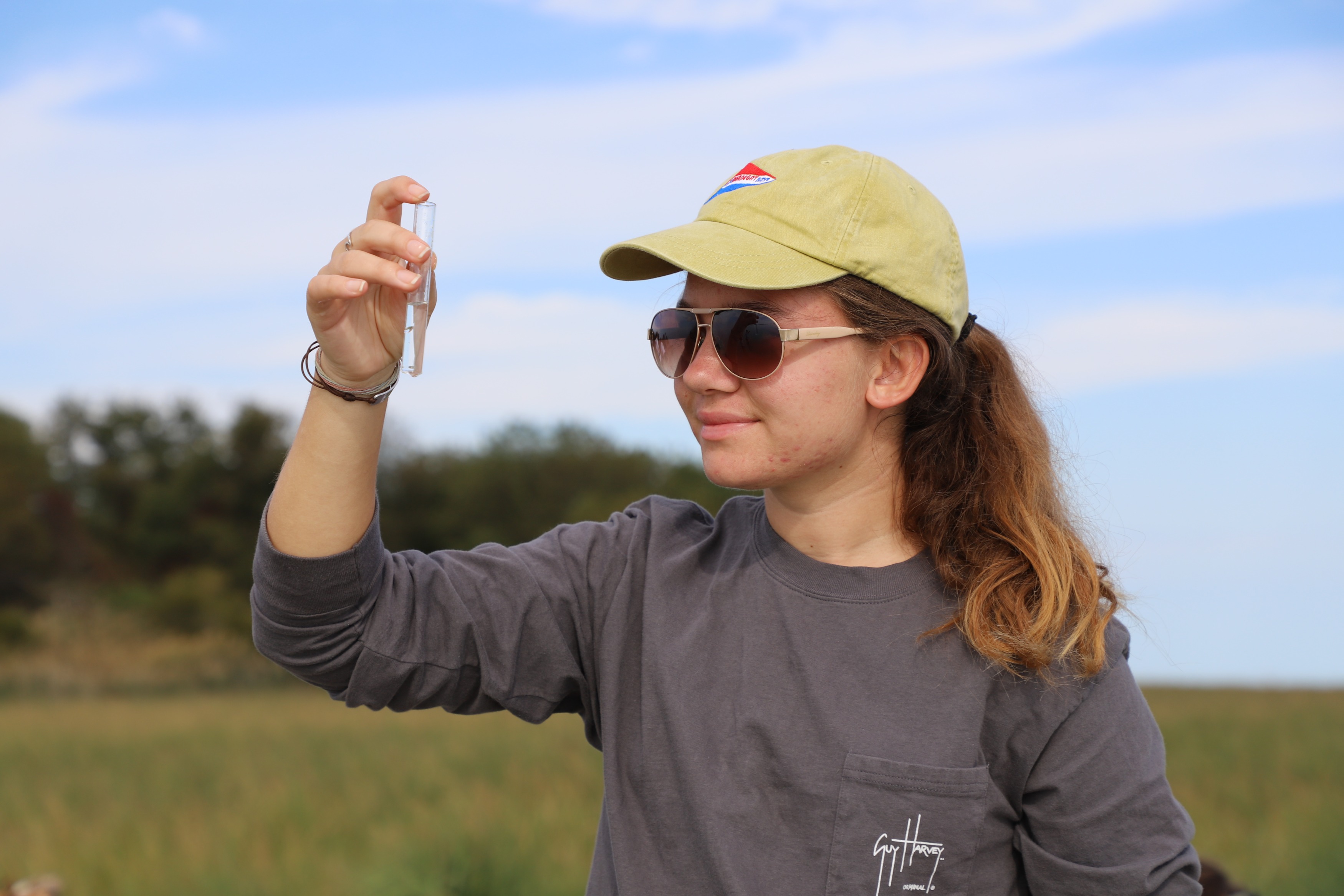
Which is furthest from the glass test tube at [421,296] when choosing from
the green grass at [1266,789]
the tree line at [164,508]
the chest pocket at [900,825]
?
the tree line at [164,508]

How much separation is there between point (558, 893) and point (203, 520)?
114 ft

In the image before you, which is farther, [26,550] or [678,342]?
[26,550]

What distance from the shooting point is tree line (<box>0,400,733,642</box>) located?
33781 mm

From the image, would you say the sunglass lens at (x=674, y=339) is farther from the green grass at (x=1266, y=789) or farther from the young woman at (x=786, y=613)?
the green grass at (x=1266, y=789)

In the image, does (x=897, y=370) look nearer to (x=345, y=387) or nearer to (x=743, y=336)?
(x=743, y=336)

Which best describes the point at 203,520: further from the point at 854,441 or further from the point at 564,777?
the point at 854,441

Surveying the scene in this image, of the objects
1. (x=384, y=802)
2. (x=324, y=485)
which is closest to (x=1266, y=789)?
(x=384, y=802)

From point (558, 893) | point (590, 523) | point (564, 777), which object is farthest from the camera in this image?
point (564, 777)

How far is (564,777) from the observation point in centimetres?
905

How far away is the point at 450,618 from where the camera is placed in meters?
1.99

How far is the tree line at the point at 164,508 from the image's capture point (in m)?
33.8

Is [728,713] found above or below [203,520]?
above

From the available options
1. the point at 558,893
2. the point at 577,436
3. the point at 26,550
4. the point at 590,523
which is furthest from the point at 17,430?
the point at 590,523

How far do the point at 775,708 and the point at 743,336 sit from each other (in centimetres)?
67
